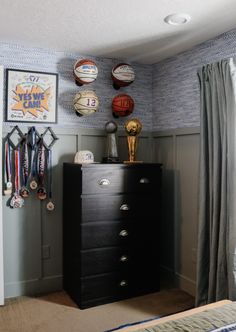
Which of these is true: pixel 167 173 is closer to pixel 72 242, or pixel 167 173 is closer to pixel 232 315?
pixel 72 242

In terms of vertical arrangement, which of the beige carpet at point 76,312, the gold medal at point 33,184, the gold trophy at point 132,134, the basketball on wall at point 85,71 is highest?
the basketball on wall at point 85,71

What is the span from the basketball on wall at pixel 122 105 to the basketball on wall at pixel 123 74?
14 cm

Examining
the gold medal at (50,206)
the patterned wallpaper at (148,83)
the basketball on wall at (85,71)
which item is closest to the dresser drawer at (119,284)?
the gold medal at (50,206)

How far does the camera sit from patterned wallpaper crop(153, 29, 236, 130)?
8.68ft

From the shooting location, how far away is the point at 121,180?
282 cm

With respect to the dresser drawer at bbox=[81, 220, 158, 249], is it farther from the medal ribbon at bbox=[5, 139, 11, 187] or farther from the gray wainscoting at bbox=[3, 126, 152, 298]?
the medal ribbon at bbox=[5, 139, 11, 187]

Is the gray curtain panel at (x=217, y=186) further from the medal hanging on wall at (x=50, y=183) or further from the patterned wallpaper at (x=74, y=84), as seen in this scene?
the medal hanging on wall at (x=50, y=183)

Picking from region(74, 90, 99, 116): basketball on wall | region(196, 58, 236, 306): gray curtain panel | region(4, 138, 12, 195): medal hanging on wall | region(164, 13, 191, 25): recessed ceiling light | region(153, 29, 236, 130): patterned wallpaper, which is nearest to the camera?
region(164, 13, 191, 25): recessed ceiling light

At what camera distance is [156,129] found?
11.2 feet

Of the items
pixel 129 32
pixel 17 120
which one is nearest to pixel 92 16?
pixel 129 32

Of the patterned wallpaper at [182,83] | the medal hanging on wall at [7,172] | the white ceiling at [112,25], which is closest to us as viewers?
the white ceiling at [112,25]

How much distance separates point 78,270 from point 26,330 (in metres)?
0.59

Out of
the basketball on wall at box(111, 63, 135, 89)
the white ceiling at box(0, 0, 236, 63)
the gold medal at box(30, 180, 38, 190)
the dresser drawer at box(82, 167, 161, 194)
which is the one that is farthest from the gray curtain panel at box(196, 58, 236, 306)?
the gold medal at box(30, 180, 38, 190)

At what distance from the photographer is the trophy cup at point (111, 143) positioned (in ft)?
9.95
